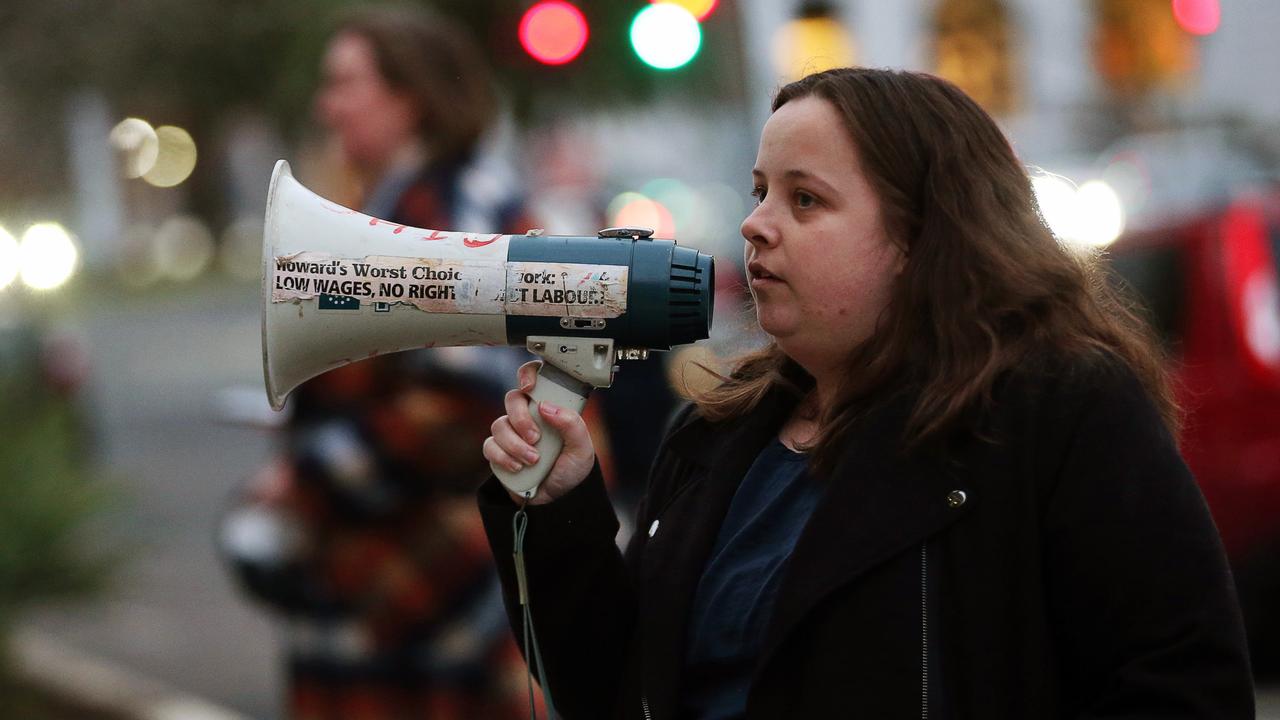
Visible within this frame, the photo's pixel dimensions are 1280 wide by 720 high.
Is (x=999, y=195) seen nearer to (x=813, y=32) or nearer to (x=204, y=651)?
(x=204, y=651)

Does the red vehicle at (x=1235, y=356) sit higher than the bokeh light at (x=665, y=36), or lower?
lower

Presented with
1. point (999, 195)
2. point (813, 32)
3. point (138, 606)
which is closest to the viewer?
point (999, 195)

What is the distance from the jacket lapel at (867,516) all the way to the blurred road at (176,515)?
2.76m

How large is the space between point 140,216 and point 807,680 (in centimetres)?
2491

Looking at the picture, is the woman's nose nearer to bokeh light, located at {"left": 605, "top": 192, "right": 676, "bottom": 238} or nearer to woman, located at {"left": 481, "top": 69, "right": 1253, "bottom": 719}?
woman, located at {"left": 481, "top": 69, "right": 1253, "bottom": 719}

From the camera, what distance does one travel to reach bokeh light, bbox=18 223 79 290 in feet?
21.4

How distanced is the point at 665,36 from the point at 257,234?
183 inches

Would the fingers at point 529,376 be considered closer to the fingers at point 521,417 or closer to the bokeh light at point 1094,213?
the fingers at point 521,417

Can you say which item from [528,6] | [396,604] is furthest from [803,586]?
[528,6]

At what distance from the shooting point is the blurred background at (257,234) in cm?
518

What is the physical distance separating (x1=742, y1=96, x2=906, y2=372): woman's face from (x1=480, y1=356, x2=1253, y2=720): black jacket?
0.50 feet

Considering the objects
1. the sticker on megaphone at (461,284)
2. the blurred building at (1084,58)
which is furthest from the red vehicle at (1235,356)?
the blurred building at (1084,58)

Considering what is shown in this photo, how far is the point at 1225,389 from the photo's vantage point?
5.11 metres

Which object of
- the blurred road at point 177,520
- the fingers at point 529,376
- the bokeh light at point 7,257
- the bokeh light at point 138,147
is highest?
the bokeh light at point 138,147
